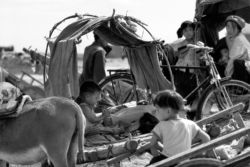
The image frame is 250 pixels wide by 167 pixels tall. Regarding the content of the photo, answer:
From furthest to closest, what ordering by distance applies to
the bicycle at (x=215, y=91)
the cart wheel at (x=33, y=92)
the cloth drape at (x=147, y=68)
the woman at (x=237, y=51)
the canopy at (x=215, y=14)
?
the cart wheel at (x=33, y=92) → the canopy at (x=215, y=14) → the woman at (x=237, y=51) → the bicycle at (x=215, y=91) → the cloth drape at (x=147, y=68)

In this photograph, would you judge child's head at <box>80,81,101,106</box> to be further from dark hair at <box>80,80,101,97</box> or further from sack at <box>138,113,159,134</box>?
sack at <box>138,113,159,134</box>

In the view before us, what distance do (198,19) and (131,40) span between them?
3087 mm

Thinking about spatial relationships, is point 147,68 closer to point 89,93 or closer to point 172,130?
point 89,93

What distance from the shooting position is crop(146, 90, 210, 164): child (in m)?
5.08

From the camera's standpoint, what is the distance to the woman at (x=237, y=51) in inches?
361

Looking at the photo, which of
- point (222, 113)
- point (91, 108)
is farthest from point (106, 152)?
point (222, 113)

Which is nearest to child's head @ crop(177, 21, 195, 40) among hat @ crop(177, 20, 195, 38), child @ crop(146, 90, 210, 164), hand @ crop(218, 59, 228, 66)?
hat @ crop(177, 20, 195, 38)

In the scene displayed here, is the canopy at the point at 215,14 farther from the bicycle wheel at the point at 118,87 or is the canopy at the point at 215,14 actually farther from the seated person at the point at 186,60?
the bicycle wheel at the point at 118,87

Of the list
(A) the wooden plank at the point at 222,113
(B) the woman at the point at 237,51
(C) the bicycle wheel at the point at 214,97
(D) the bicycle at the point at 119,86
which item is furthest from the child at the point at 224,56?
(A) the wooden plank at the point at 222,113

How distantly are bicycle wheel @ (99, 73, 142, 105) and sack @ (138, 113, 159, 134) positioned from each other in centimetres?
205

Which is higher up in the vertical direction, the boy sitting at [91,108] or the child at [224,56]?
the child at [224,56]

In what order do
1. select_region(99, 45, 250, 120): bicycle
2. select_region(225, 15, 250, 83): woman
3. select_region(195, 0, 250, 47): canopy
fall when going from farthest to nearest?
select_region(195, 0, 250, 47): canopy < select_region(225, 15, 250, 83): woman < select_region(99, 45, 250, 120): bicycle

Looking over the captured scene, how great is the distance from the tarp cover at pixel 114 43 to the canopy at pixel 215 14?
9.14ft

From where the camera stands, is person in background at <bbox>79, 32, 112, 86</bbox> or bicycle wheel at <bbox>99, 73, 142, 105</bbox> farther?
person in background at <bbox>79, 32, 112, 86</bbox>
